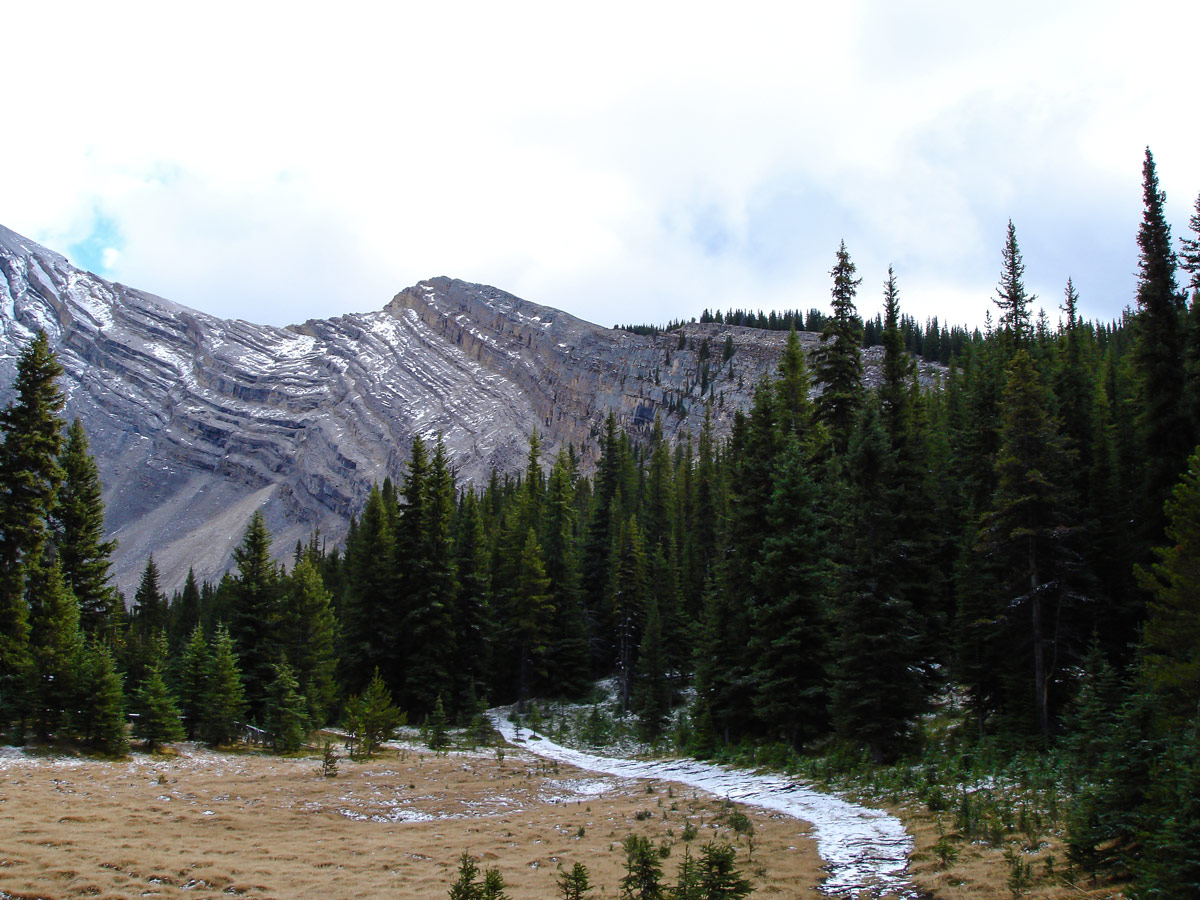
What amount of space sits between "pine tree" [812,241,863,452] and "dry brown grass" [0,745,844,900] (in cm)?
1834

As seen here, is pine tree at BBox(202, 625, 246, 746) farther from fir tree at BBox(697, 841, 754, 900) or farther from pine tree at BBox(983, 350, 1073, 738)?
pine tree at BBox(983, 350, 1073, 738)

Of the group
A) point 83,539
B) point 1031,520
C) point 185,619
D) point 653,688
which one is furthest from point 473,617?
point 185,619

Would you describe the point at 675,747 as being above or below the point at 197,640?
below

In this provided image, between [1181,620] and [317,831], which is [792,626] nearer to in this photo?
[1181,620]

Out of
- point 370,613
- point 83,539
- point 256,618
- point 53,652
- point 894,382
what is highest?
point 894,382

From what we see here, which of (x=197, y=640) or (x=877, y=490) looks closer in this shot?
(x=877, y=490)

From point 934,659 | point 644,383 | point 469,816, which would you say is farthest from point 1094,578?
point 644,383

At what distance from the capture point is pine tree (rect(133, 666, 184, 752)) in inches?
1005

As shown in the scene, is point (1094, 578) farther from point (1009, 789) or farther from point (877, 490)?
point (1009, 789)

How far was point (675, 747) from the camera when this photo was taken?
116 ft

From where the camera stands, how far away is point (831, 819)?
1614 centimetres

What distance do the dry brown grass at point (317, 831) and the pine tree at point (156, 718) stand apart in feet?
3.95

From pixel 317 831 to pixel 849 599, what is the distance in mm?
16323

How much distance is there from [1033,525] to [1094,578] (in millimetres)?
2608
